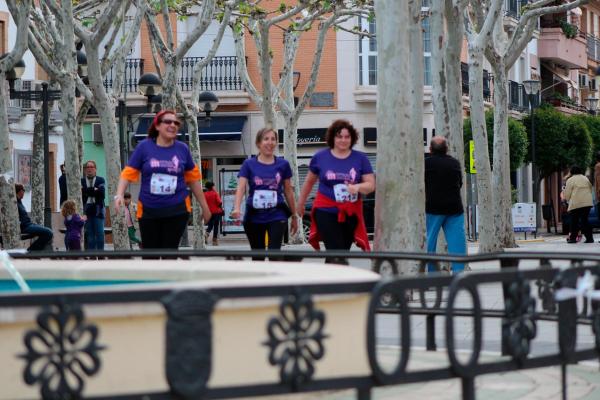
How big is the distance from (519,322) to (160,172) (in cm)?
712

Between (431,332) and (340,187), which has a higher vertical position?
(340,187)

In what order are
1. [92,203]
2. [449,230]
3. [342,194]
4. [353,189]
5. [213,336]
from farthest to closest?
[92,203]
[449,230]
[342,194]
[353,189]
[213,336]

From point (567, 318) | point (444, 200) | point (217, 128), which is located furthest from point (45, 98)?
point (567, 318)

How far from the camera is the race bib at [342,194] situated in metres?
14.5

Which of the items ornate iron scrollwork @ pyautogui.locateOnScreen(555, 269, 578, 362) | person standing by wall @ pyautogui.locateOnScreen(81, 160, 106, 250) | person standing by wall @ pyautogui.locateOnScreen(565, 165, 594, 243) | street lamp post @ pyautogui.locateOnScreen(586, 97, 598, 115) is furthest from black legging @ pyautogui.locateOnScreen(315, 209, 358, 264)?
street lamp post @ pyautogui.locateOnScreen(586, 97, 598, 115)

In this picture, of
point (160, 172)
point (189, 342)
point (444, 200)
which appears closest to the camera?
point (189, 342)

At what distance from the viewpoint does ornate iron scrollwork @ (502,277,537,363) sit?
23.1 feet

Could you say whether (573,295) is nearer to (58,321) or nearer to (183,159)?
(58,321)

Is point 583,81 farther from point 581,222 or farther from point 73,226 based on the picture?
point 73,226

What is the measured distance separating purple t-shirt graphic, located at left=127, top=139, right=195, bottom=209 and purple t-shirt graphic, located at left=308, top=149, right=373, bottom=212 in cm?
127

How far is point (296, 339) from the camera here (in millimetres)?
5961

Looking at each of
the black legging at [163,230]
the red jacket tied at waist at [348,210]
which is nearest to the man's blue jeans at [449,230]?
the red jacket tied at waist at [348,210]

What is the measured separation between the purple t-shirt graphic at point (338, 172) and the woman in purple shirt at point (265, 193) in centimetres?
29

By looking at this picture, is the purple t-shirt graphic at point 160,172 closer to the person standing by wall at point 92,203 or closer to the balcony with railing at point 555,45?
the person standing by wall at point 92,203
